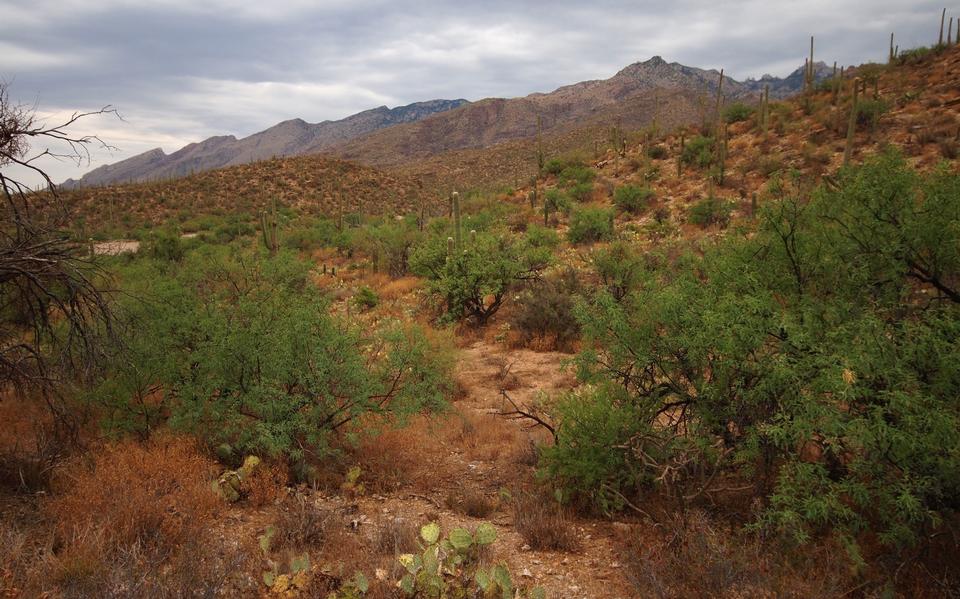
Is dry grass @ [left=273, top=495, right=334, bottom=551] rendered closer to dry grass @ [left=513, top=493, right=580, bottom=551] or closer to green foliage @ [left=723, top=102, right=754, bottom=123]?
dry grass @ [left=513, top=493, right=580, bottom=551]

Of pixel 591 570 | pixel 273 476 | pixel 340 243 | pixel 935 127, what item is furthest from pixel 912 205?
pixel 340 243

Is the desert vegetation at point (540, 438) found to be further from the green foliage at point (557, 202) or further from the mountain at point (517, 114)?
the mountain at point (517, 114)

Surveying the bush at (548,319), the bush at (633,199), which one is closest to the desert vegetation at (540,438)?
the bush at (548,319)

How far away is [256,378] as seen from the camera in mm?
6262

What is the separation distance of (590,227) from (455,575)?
17.6 m

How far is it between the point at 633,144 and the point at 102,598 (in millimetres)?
34455

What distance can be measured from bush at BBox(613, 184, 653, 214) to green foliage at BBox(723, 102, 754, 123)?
960 centimetres

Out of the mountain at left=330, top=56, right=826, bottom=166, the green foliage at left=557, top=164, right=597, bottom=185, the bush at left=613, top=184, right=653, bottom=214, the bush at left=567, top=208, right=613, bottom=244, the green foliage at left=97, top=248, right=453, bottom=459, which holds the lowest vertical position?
the green foliage at left=97, top=248, right=453, bottom=459

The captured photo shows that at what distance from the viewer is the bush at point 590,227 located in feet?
65.9

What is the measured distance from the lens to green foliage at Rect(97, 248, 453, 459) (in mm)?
5918

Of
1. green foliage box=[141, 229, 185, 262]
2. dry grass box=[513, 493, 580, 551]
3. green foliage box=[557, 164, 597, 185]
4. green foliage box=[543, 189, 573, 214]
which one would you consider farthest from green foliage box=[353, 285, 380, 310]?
green foliage box=[557, 164, 597, 185]

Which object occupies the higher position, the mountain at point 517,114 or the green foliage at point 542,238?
the mountain at point 517,114

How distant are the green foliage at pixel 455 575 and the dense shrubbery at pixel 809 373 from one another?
1.29 m

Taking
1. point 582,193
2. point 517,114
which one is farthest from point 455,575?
point 517,114
